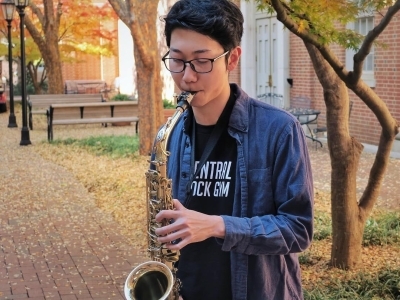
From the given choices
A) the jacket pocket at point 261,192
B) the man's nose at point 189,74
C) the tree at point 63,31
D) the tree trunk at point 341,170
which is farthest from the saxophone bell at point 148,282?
the tree at point 63,31

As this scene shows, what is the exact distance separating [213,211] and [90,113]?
1586cm

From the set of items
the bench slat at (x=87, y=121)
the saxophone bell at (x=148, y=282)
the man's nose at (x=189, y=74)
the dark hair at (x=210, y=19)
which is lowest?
the bench slat at (x=87, y=121)

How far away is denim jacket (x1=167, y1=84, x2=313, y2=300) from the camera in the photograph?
219 centimetres

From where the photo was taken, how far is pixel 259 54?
1869cm

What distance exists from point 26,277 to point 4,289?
0.34m

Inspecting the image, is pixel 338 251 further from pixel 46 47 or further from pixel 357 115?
pixel 46 47

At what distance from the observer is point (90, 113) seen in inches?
707

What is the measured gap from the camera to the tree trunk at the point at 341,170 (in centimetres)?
575

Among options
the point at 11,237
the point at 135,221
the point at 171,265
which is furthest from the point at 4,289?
the point at 171,265

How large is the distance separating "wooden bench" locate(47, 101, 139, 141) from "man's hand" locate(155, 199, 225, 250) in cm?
1503

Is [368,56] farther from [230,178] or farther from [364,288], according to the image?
[230,178]

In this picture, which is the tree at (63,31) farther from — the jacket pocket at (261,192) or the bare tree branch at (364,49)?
the jacket pocket at (261,192)

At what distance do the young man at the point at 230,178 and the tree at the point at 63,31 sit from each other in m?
21.0

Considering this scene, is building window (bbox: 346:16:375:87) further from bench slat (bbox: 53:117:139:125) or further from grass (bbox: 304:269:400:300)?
grass (bbox: 304:269:400:300)
